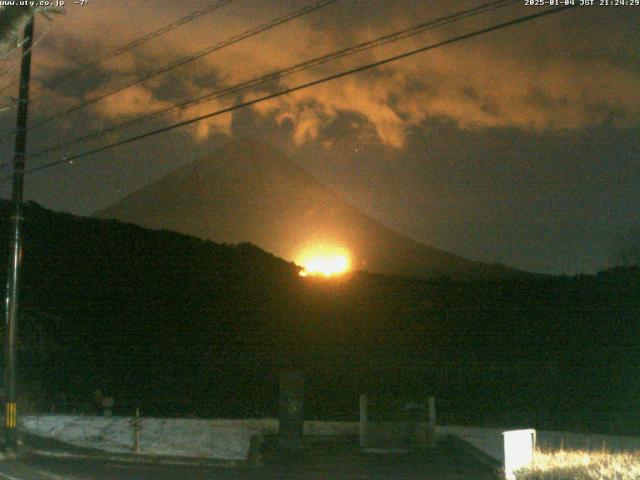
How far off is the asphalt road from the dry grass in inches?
96.8

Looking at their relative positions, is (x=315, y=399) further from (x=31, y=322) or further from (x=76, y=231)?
(x=76, y=231)

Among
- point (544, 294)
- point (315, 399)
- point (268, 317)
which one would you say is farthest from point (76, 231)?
point (544, 294)

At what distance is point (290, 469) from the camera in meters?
17.8

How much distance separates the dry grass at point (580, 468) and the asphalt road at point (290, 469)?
96.8 inches

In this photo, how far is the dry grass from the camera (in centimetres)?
1076

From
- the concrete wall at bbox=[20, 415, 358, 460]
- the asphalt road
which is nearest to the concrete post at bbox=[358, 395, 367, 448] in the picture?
the asphalt road

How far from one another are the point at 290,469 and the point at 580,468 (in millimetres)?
7668

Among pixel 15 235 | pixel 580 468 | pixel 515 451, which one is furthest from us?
pixel 15 235

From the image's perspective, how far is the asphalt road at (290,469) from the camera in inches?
605

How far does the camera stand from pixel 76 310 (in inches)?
1554

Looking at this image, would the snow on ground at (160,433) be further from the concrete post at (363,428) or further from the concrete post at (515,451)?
the concrete post at (515,451)

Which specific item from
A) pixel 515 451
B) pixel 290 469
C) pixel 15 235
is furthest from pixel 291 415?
pixel 515 451

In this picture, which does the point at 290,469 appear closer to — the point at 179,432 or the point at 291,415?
the point at 291,415

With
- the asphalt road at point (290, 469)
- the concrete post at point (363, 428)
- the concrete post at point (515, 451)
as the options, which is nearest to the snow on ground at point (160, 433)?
the concrete post at point (363, 428)
